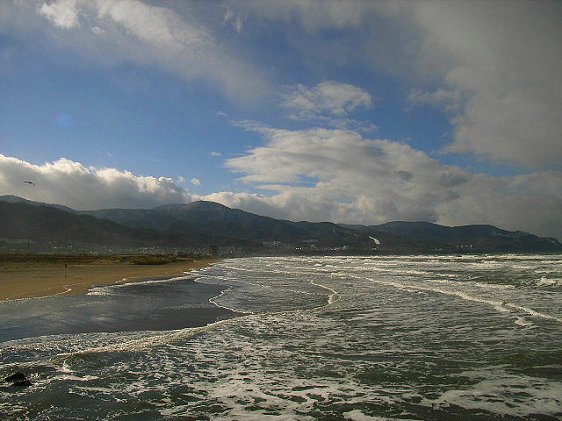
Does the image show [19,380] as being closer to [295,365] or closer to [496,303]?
[295,365]

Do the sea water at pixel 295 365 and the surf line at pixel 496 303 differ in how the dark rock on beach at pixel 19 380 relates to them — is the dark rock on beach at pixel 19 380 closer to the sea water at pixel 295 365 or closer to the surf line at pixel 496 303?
the sea water at pixel 295 365

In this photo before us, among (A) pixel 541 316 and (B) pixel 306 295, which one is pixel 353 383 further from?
(B) pixel 306 295

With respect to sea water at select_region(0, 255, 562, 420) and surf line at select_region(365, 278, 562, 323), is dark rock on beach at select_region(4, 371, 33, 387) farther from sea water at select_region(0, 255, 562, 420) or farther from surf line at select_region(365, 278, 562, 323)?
surf line at select_region(365, 278, 562, 323)

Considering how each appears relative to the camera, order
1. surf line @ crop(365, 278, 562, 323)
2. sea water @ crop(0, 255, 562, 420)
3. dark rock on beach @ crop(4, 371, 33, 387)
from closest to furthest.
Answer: sea water @ crop(0, 255, 562, 420) < dark rock on beach @ crop(4, 371, 33, 387) < surf line @ crop(365, 278, 562, 323)

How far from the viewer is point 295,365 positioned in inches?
387

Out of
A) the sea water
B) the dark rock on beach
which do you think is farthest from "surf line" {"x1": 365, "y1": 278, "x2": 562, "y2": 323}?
the dark rock on beach

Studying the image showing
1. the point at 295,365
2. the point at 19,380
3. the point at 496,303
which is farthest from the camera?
the point at 496,303

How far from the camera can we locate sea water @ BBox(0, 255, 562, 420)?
23.3ft

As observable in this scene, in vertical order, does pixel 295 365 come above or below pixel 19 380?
below

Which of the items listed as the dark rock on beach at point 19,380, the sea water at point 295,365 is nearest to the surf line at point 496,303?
the sea water at point 295,365

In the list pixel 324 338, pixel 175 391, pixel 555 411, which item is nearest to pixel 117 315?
pixel 324 338

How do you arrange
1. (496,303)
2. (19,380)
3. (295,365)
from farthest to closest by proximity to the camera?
Answer: (496,303) < (295,365) < (19,380)

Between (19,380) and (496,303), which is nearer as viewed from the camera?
(19,380)

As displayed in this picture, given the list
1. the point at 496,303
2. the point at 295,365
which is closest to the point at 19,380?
the point at 295,365
